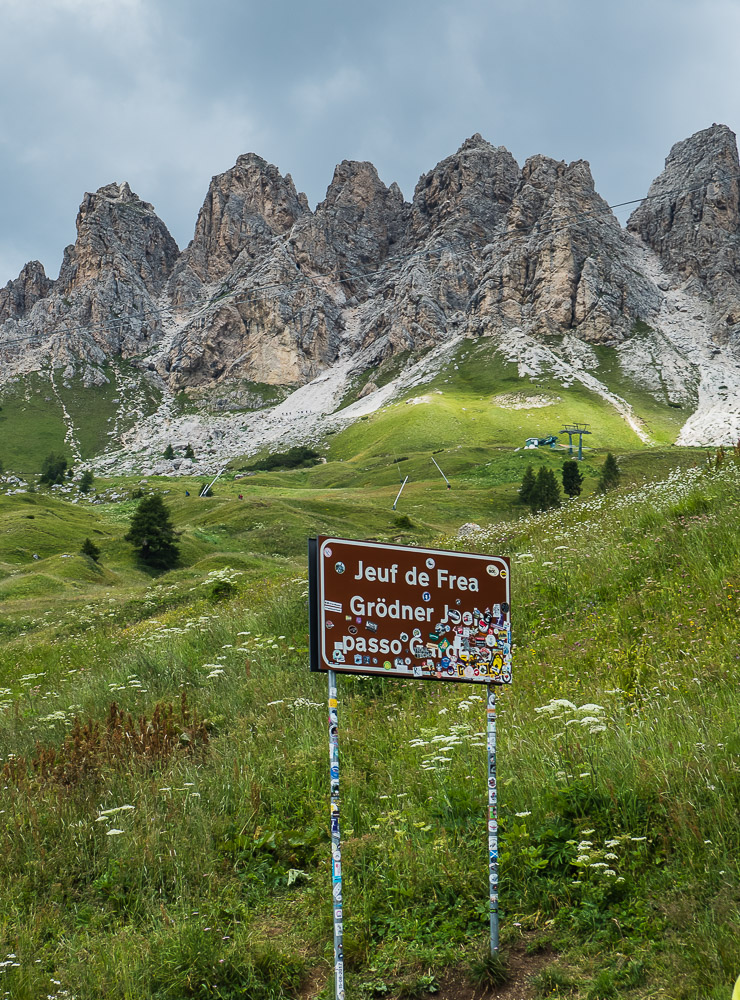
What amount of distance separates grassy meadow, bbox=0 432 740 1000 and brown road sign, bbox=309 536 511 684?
1.12m

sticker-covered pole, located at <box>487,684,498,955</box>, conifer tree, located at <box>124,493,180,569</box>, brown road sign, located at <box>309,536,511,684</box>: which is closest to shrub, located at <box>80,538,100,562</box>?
conifer tree, located at <box>124,493,180,569</box>

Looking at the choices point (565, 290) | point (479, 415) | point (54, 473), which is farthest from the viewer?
point (565, 290)

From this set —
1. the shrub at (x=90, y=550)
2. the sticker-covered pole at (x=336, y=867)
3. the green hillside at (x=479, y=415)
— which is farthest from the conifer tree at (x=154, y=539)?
the green hillside at (x=479, y=415)

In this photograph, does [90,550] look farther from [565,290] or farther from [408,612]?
[565,290]

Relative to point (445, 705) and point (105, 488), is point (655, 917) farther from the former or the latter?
point (105, 488)

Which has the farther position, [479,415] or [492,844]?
[479,415]

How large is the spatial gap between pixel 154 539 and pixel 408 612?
39152mm

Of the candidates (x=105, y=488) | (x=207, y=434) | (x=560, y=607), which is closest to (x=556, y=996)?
(x=560, y=607)

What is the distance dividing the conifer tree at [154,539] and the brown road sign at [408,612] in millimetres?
38958

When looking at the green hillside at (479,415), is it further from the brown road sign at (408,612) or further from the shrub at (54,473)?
the brown road sign at (408,612)

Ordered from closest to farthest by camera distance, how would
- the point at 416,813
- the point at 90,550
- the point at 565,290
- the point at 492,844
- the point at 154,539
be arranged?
the point at 492,844 < the point at 416,813 < the point at 154,539 < the point at 90,550 < the point at 565,290

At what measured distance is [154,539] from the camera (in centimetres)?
4197

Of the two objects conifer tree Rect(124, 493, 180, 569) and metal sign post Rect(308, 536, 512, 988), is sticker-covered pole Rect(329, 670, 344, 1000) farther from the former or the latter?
conifer tree Rect(124, 493, 180, 569)

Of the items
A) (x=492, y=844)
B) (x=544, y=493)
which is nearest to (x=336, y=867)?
(x=492, y=844)
